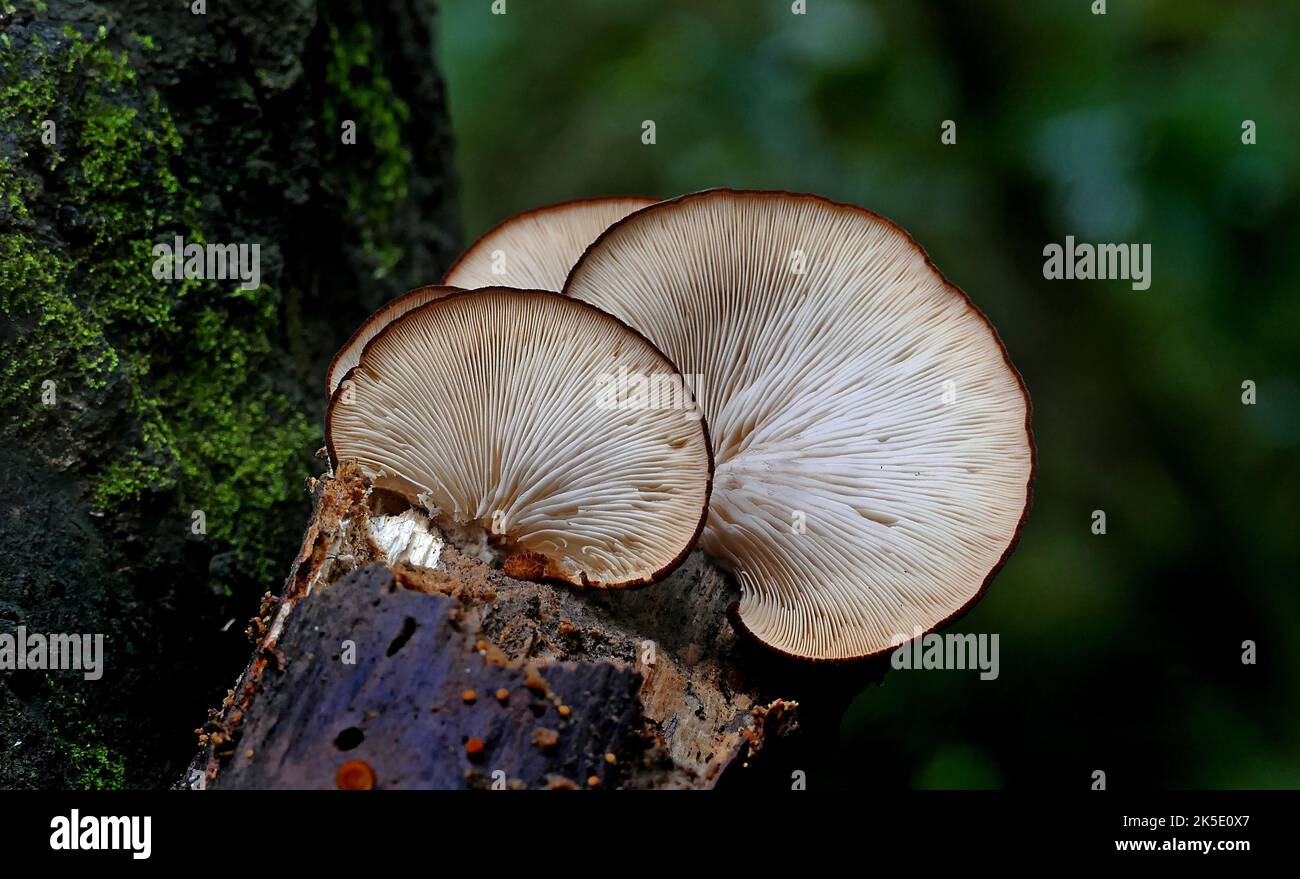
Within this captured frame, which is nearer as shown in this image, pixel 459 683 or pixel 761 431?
pixel 459 683

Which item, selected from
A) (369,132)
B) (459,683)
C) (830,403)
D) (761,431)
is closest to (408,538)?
(459,683)

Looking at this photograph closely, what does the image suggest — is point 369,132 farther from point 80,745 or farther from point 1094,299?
point 1094,299

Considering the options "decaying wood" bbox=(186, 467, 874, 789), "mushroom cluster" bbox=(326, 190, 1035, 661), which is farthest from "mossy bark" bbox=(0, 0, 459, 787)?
"mushroom cluster" bbox=(326, 190, 1035, 661)

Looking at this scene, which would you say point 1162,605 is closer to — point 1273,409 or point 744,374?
point 1273,409

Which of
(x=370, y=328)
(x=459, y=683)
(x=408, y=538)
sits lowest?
(x=459, y=683)

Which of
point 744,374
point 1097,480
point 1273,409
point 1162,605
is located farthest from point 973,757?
point 744,374

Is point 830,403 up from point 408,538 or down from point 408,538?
up

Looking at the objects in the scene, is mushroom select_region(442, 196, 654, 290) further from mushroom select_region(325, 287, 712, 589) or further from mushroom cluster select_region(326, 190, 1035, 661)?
mushroom select_region(325, 287, 712, 589)
